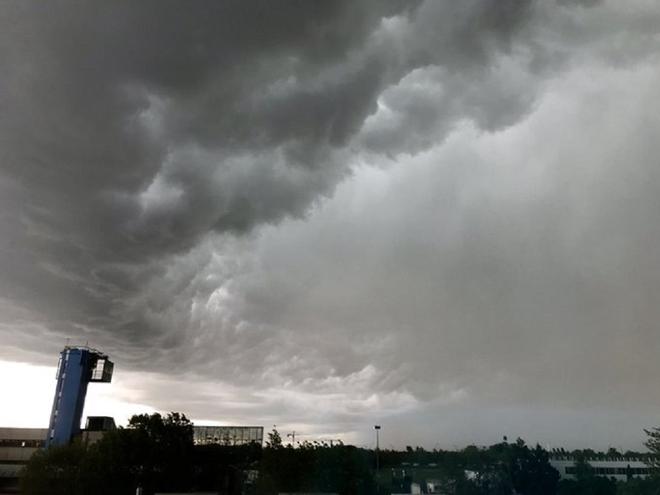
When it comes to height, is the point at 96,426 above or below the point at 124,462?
above

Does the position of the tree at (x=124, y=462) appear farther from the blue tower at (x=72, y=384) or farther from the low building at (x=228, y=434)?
the blue tower at (x=72, y=384)

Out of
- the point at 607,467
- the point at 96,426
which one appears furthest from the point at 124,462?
the point at 607,467

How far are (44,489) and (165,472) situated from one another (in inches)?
721

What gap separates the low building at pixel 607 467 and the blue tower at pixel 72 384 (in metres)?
103

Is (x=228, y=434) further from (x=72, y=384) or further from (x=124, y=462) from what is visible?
(x=124, y=462)

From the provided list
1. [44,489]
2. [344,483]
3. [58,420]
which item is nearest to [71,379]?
[58,420]

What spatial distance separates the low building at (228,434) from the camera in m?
125

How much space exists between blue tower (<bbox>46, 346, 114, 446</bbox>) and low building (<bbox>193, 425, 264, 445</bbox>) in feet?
83.7

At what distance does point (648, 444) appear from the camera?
66.8 m

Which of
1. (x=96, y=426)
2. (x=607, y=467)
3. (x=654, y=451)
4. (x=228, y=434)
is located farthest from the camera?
(x=607, y=467)

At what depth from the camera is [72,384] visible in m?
125

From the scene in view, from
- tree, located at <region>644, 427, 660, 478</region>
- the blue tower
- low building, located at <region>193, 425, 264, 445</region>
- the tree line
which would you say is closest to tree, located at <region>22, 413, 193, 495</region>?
the tree line

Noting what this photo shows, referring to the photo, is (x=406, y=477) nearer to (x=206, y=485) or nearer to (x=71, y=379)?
(x=206, y=485)

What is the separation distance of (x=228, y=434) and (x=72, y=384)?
36.3m
